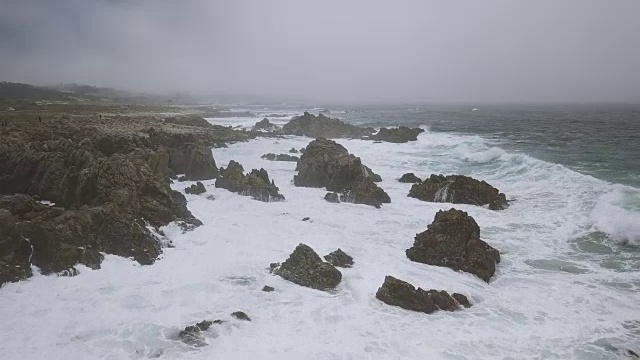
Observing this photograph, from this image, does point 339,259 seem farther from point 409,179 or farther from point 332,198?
point 409,179

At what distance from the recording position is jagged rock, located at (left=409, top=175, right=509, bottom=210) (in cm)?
2488

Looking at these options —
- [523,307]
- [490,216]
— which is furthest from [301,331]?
[490,216]

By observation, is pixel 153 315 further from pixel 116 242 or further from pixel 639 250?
pixel 639 250

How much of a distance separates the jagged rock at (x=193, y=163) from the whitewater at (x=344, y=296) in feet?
23.0

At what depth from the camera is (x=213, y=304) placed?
12.7 metres

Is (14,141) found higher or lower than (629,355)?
higher

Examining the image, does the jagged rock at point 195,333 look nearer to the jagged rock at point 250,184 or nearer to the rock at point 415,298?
the rock at point 415,298

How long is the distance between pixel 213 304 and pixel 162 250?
4.82 m

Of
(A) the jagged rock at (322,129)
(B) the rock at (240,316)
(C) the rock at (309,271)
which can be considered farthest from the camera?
(A) the jagged rock at (322,129)

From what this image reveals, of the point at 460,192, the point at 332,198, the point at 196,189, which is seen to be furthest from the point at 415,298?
the point at 196,189

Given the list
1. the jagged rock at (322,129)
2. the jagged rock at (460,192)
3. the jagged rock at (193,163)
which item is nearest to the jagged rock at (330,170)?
the jagged rock at (460,192)

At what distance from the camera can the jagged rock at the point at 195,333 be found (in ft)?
35.4

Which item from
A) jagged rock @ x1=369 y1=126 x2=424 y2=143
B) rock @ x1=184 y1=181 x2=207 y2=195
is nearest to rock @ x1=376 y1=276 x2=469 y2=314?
rock @ x1=184 y1=181 x2=207 y2=195

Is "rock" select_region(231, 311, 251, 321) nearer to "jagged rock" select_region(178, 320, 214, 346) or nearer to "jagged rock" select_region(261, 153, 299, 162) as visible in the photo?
"jagged rock" select_region(178, 320, 214, 346)
